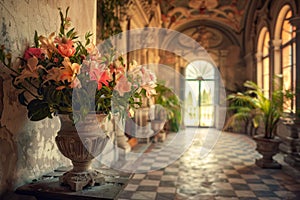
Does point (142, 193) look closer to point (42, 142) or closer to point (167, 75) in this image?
point (42, 142)

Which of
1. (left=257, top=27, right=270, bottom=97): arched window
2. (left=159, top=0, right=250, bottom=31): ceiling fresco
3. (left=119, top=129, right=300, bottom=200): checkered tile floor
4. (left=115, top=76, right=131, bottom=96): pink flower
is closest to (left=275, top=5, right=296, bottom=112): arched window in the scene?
(left=257, top=27, right=270, bottom=97): arched window

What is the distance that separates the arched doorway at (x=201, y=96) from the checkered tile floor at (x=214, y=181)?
20.6ft

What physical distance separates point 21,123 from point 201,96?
10.9 metres

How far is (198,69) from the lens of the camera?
12.3 m

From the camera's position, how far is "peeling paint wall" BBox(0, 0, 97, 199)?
143cm

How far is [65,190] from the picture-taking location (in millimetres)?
1426

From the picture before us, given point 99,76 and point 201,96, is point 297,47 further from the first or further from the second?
point 201,96

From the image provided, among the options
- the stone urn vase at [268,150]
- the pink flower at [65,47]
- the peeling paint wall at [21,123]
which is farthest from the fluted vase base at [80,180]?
the stone urn vase at [268,150]

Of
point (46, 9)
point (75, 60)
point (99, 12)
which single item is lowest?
point (75, 60)

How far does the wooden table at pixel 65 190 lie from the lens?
54.0 inches

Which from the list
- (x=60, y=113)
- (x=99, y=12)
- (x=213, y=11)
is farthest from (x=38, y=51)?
(x=213, y=11)

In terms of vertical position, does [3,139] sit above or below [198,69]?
below

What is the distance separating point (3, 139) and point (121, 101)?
0.66 metres

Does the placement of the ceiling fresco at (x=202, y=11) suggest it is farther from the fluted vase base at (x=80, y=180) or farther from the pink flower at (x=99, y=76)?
the fluted vase base at (x=80, y=180)
